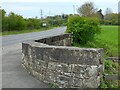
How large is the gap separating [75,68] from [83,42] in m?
12.1

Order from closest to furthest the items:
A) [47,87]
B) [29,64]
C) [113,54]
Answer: [47,87]
[29,64]
[113,54]

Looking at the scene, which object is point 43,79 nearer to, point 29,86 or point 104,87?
point 29,86

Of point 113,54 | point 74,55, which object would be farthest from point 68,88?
point 113,54

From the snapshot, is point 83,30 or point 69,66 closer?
point 69,66

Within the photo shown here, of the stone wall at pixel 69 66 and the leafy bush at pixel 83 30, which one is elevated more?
the leafy bush at pixel 83 30

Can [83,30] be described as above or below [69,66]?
above

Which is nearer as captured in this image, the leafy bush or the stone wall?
the stone wall

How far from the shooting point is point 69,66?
830cm

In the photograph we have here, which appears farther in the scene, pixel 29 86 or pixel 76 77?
pixel 29 86

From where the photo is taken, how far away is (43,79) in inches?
362

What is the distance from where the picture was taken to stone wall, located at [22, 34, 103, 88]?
316 inches

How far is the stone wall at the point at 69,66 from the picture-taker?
26.3ft

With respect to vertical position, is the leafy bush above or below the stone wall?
above

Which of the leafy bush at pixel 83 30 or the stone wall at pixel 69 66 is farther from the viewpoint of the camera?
the leafy bush at pixel 83 30
